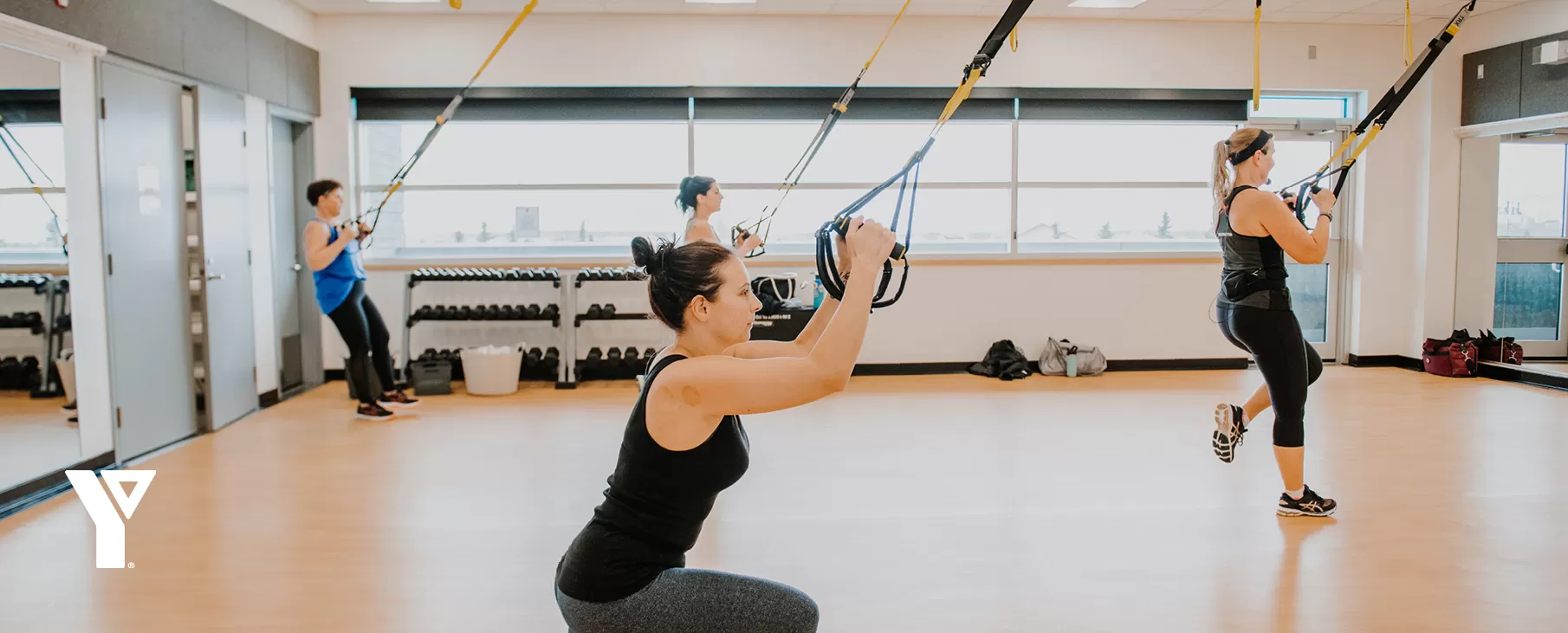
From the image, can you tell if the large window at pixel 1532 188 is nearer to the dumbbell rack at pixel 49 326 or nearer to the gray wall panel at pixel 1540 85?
the gray wall panel at pixel 1540 85

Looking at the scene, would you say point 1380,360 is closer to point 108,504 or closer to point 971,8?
point 971,8

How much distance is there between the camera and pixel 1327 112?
25.3 feet

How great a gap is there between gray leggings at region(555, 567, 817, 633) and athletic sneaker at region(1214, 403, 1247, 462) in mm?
2755

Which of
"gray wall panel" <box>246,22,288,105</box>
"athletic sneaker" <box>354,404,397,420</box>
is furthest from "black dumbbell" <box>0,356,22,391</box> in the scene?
"gray wall panel" <box>246,22,288,105</box>

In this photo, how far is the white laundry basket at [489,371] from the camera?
6.58 meters

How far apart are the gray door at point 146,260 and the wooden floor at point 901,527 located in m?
0.28

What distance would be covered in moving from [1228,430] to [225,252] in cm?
537

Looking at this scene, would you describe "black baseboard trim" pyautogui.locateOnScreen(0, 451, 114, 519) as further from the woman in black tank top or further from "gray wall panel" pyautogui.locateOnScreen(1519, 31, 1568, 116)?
"gray wall panel" pyautogui.locateOnScreen(1519, 31, 1568, 116)

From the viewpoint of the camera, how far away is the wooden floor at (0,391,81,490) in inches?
152

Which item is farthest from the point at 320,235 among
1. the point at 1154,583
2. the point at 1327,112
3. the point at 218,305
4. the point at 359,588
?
the point at 1327,112

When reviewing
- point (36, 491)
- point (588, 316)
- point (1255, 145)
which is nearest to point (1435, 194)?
point (1255, 145)

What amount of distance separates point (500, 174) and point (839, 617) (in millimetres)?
5528

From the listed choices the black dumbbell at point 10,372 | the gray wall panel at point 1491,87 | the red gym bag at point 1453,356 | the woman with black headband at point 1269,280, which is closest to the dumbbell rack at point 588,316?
the black dumbbell at point 10,372

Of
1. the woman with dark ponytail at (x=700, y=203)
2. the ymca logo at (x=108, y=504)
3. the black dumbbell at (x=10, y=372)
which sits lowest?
the ymca logo at (x=108, y=504)
